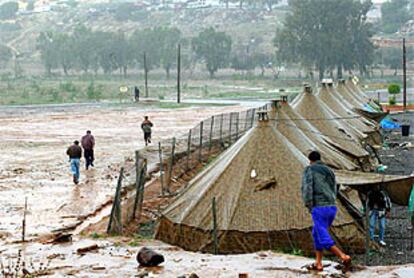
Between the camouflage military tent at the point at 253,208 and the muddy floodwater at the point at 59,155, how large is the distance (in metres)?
4.19

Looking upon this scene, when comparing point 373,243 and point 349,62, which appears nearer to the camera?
point 373,243

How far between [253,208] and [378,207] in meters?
2.32

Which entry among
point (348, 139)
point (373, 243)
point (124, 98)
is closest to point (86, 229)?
point (373, 243)

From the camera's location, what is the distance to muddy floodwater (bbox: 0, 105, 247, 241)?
71.2 ft

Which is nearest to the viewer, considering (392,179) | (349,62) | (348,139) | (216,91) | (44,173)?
(392,179)

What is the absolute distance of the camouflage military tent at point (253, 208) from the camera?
15.0 metres

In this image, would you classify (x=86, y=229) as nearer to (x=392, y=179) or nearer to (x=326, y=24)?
(x=392, y=179)

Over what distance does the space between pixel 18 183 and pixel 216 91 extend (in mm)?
74632

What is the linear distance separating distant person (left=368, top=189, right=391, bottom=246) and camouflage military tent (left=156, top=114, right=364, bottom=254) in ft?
1.42

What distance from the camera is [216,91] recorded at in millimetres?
101188

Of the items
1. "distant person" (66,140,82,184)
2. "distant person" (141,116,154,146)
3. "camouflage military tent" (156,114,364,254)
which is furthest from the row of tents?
"distant person" (141,116,154,146)

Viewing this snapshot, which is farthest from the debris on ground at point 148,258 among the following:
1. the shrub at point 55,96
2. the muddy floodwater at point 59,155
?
the shrub at point 55,96

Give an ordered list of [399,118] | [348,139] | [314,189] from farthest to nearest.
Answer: [399,118] → [348,139] → [314,189]

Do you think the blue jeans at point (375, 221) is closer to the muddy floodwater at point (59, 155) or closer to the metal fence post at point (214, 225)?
the metal fence post at point (214, 225)
